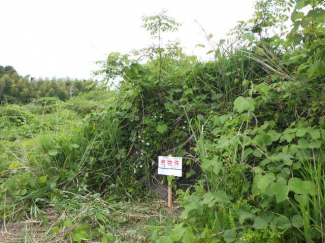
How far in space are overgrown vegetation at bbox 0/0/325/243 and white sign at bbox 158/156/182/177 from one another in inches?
3.6

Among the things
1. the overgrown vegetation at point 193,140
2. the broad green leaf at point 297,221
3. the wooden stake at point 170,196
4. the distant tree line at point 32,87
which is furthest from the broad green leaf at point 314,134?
the distant tree line at point 32,87

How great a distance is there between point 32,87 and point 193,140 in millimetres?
14147

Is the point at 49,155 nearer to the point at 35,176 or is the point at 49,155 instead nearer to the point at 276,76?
the point at 35,176

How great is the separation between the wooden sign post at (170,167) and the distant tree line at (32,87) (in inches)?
368

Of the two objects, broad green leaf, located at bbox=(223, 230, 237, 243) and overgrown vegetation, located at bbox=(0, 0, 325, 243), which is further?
overgrown vegetation, located at bbox=(0, 0, 325, 243)

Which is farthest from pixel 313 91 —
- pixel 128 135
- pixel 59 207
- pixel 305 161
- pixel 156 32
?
pixel 59 207

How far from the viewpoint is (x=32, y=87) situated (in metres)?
14.5

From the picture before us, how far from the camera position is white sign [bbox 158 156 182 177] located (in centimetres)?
242

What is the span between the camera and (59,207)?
2.36 metres

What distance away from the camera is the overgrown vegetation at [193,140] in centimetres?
166

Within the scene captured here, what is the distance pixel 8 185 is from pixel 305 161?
2.49 meters

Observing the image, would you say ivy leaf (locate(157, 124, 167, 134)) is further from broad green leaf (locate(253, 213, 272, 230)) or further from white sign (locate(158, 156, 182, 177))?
broad green leaf (locate(253, 213, 272, 230))

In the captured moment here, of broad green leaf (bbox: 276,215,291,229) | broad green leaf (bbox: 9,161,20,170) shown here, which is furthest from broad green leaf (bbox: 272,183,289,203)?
broad green leaf (bbox: 9,161,20,170)

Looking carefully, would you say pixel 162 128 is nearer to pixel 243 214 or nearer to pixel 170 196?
pixel 170 196
